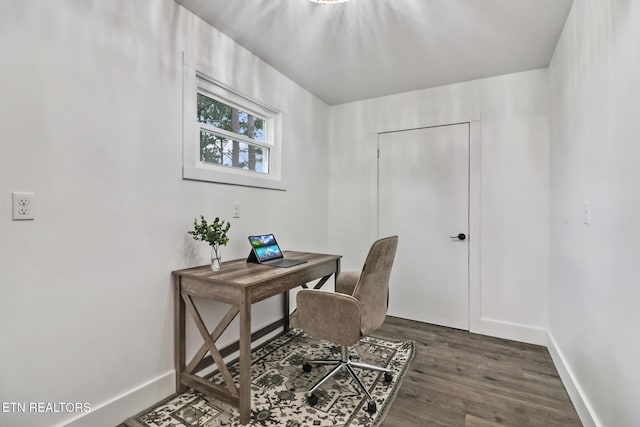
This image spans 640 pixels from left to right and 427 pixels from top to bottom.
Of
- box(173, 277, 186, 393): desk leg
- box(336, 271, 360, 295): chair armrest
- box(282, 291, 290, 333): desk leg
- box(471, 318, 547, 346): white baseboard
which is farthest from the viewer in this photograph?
box(282, 291, 290, 333): desk leg

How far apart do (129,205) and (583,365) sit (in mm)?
2722

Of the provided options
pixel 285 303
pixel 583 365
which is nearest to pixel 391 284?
pixel 285 303

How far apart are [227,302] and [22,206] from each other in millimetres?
1011

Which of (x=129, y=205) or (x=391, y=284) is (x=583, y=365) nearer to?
(x=391, y=284)

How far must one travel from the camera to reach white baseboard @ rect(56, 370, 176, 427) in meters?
1.54

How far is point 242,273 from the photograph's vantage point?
1931 millimetres

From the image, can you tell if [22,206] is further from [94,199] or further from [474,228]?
[474,228]

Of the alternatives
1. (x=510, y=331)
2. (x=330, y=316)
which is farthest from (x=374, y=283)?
(x=510, y=331)

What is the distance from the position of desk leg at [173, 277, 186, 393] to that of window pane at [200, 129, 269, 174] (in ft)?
3.08

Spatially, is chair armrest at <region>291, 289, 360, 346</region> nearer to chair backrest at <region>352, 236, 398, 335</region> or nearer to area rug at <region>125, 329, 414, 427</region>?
chair backrest at <region>352, 236, 398, 335</region>

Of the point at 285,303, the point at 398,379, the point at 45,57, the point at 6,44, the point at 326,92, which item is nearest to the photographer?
the point at 6,44

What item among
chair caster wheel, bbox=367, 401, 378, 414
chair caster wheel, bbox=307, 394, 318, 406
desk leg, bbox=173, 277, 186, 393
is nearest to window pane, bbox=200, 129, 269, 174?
desk leg, bbox=173, 277, 186, 393

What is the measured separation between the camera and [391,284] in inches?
136

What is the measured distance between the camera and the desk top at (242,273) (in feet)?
5.70
